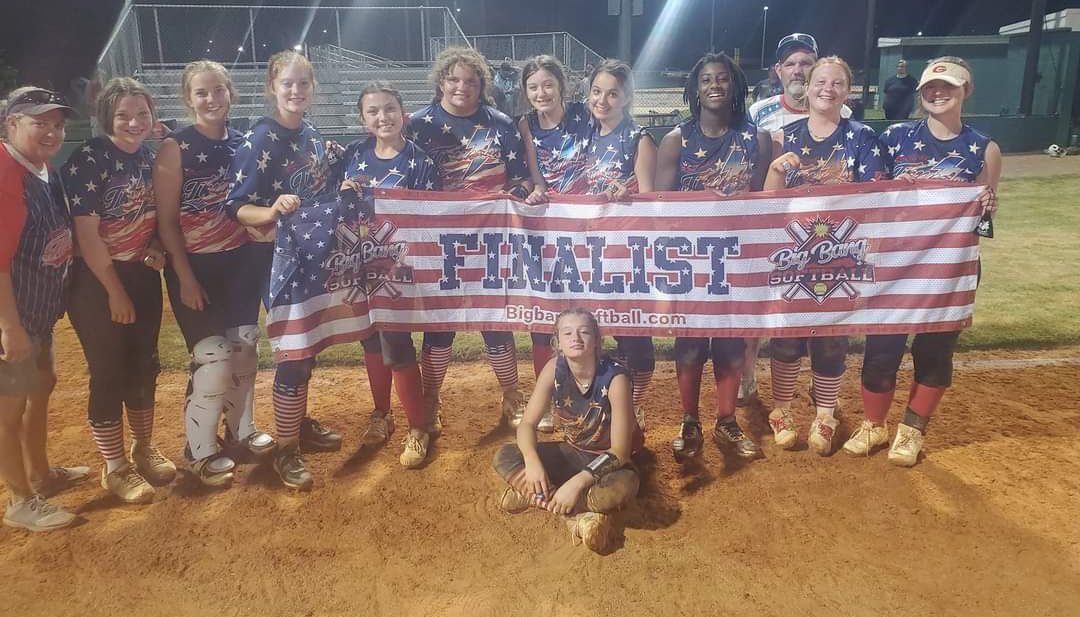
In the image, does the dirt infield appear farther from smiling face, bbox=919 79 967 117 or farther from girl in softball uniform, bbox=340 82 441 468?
smiling face, bbox=919 79 967 117

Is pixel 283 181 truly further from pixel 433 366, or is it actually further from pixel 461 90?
pixel 433 366

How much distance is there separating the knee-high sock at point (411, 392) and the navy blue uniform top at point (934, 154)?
2.88 m

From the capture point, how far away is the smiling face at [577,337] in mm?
3486

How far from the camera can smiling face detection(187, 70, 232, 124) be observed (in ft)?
11.9

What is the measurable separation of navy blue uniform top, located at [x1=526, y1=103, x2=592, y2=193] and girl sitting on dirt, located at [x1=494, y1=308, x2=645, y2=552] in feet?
3.13

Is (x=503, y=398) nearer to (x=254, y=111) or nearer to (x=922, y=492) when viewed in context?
(x=922, y=492)

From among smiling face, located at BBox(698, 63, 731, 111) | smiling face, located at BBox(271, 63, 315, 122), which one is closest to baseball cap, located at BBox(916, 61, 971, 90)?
smiling face, located at BBox(698, 63, 731, 111)

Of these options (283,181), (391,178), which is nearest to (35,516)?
(283,181)

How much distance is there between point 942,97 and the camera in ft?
12.2

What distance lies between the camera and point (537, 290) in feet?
13.9

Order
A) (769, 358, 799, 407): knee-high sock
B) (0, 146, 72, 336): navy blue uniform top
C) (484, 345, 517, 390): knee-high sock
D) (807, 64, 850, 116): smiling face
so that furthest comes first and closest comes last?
1. (484, 345, 517, 390): knee-high sock
2. (769, 358, 799, 407): knee-high sock
3. (807, 64, 850, 116): smiling face
4. (0, 146, 72, 336): navy blue uniform top

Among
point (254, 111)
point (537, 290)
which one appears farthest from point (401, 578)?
point (254, 111)

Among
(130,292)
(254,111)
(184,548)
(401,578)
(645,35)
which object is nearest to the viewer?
(401,578)

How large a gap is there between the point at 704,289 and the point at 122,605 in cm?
315
